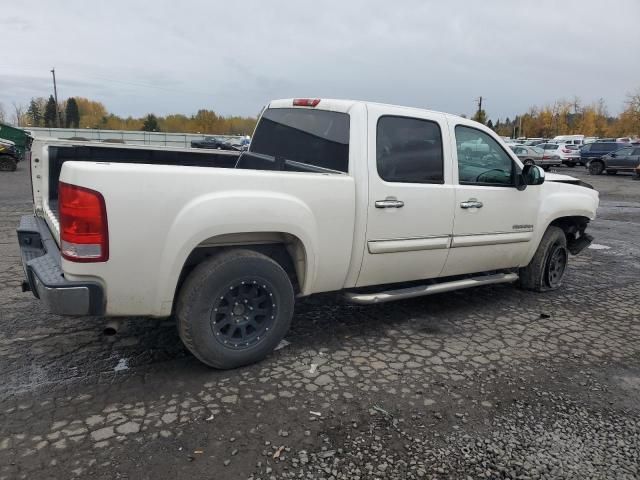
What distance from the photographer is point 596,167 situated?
28.4 metres

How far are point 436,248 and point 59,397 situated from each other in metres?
3.06

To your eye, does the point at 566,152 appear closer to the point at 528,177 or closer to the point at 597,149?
the point at 597,149

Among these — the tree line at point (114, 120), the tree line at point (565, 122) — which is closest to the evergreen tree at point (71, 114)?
the tree line at point (114, 120)

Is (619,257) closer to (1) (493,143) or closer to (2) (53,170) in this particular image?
(1) (493,143)

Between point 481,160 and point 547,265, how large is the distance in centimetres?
168

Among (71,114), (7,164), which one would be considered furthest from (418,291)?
(71,114)

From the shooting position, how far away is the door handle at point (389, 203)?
3.92 meters

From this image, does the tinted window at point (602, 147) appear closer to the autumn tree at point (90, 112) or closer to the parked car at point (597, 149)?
the parked car at point (597, 149)

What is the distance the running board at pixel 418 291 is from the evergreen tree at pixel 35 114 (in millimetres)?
102156

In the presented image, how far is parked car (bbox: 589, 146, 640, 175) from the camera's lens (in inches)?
1047

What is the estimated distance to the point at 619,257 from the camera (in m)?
7.89

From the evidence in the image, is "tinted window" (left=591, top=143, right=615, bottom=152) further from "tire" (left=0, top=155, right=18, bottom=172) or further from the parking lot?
"tire" (left=0, top=155, right=18, bottom=172)

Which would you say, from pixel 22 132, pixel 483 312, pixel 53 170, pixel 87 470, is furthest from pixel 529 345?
pixel 22 132

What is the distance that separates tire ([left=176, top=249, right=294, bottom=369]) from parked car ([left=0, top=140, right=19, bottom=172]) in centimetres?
2101
